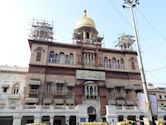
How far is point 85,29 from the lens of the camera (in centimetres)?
3406

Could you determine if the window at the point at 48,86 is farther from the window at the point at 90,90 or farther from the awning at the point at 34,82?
the window at the point at 90,90

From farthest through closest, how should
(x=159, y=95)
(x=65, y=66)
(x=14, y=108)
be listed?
(x=159, y=95) → (x=65, y=66) → (x=14, y=108)

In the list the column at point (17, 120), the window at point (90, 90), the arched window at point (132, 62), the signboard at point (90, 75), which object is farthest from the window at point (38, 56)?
the arched window at point (132, 62)

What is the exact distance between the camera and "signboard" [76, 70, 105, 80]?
2712cm

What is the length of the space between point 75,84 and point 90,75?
10.1 ft

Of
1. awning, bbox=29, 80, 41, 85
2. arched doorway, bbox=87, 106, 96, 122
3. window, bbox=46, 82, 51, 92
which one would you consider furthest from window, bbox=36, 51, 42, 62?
arched doorway, bbox=87, 106, 96, 122

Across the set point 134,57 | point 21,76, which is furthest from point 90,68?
point 21,76

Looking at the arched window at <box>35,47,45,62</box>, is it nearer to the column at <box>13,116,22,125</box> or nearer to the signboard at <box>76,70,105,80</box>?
the signboard at <box>76,70,105,80</box>

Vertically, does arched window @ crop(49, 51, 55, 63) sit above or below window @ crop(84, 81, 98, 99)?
above

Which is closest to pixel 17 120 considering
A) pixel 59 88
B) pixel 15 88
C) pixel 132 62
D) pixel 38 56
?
pixel 59 88

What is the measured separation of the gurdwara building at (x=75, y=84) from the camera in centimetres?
2255

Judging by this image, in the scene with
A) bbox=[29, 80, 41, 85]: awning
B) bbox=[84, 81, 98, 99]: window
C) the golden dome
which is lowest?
bbox=[84, 81, 98, 99]: window

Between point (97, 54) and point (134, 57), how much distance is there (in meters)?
7.82

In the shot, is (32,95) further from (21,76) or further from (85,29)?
(85,29)
